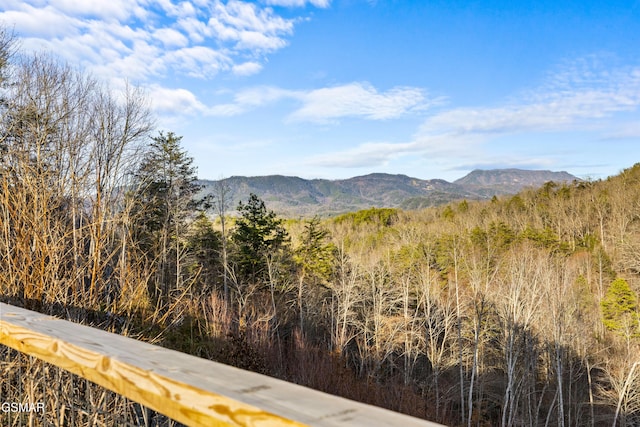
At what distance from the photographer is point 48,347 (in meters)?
1.03

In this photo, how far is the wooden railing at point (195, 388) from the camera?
23.1 inches

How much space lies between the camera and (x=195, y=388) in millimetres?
681

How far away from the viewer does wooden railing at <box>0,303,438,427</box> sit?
59cm

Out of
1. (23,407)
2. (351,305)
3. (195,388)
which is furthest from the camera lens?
(351,305)

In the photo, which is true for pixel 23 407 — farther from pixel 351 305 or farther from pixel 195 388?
pixel 351 305

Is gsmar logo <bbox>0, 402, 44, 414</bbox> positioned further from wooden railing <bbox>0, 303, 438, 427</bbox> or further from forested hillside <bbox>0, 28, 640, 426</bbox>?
forested hillside <bbox>0, 28, 640, 426</bbox>

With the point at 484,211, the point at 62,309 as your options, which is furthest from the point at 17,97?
the point at 484,211

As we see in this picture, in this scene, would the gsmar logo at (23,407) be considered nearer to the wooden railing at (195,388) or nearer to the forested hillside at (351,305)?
the wooden railing at (195,388)

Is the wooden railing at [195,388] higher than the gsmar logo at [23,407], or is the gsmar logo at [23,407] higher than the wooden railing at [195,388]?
the wooden railing at [195,388]

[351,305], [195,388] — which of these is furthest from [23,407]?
[351,305]

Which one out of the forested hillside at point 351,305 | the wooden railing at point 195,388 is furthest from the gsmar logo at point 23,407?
the forested hillside at point 351,305

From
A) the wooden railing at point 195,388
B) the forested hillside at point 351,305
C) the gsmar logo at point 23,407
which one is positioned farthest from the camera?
the forested hillside at point 351,305

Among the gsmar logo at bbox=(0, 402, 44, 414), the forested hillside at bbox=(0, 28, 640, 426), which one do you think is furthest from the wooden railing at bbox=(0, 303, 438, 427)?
the forested hillside at bbox=(0, 28, 640, 426)

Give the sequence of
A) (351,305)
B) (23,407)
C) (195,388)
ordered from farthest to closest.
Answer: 1. (351,305)
2. (23,407)
3. (195,388)
